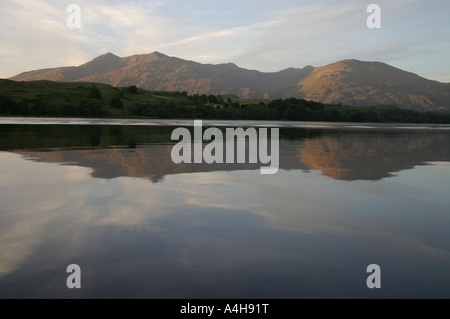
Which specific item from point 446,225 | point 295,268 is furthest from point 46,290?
point 446,225

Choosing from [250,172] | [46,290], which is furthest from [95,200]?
[250,172]

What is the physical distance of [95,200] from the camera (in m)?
13.3

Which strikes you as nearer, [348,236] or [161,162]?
[348,236]

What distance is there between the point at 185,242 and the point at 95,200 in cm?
570

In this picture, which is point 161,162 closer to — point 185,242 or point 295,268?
point 185,242

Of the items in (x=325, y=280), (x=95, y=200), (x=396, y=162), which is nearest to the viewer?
(x=325, y=280)

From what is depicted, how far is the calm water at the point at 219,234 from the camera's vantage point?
6852mm

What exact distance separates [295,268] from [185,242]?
112 inches

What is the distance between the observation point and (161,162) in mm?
23750

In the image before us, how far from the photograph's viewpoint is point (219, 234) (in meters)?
9.76

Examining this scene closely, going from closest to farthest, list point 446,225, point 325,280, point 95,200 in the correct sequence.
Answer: point 325,280
point 446,225
point 95,200

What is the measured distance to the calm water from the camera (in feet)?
22.5
